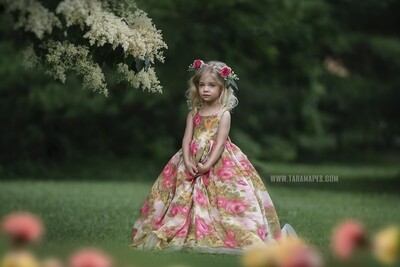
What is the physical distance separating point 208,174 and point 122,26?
5.42 feet

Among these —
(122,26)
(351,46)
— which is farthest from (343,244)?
(351,46)

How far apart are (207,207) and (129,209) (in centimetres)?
481

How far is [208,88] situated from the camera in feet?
27.3

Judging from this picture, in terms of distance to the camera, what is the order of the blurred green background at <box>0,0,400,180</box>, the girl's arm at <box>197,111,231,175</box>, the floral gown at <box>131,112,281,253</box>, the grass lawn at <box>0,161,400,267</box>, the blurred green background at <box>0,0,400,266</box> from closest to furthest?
the grass lawn at <box>0,161,400,267</box>
the floral gown at <box>131,112,281,253</box>
the girl's arm at <box>197,111,231,175</box>
the blurred green background at <box>0,0,400,266</box>
the blurred green background at <box>0,0,400,180</box>

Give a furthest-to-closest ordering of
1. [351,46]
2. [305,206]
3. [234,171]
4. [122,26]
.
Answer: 1. [351,46]
2. [305,206]
3. [234,171]
4. [122,26]

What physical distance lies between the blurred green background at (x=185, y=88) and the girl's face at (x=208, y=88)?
879 centimetres

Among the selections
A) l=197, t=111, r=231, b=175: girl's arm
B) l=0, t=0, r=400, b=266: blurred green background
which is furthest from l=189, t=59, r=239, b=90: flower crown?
l=0, t=0, r=400, b=266: blurred green background

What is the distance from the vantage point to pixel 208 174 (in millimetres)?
8242

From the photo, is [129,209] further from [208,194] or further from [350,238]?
[350,238]

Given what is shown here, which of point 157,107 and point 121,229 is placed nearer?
point 121,229

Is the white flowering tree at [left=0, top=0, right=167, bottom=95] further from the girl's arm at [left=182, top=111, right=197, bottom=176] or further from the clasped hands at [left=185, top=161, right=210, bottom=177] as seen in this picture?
the clasped hands at [left=185, top=161, right=210, bottom=177]

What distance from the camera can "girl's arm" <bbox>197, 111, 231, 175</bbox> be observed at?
817cm

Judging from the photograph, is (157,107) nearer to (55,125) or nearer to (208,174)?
(55,125)

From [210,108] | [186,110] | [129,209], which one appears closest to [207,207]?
[210,108]
